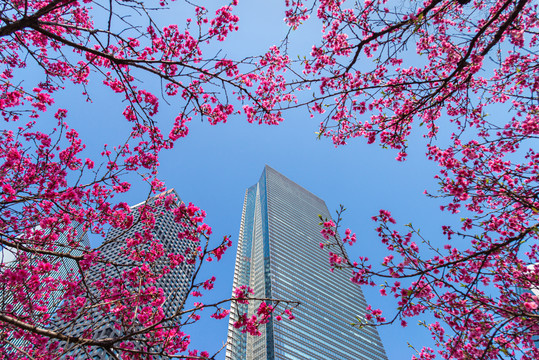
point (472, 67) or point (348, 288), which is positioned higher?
point (348, 288)

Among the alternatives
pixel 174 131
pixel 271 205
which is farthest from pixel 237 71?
pixel 271 205

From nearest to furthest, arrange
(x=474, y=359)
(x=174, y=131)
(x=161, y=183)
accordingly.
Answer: (x=474, y=359) → (x=174, y=131) → (x=161, y=183)

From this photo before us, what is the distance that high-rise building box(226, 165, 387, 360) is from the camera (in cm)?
6081

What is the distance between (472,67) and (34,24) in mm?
6633

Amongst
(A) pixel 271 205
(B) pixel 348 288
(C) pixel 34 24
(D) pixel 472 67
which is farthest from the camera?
(A) pixel 271 205

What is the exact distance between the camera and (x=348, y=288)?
90.4 meters

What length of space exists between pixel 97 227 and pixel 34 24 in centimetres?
395

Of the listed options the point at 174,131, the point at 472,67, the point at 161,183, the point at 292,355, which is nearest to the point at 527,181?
the point at 472,67

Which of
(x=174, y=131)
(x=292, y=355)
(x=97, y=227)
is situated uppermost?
(x=292, y=355)

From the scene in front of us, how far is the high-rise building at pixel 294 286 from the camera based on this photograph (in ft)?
200

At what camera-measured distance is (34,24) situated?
344 cm

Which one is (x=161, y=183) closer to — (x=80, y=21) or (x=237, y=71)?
(x=237, y=71)

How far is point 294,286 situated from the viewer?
74.4 m

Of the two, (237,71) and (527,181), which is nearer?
(527,181)
